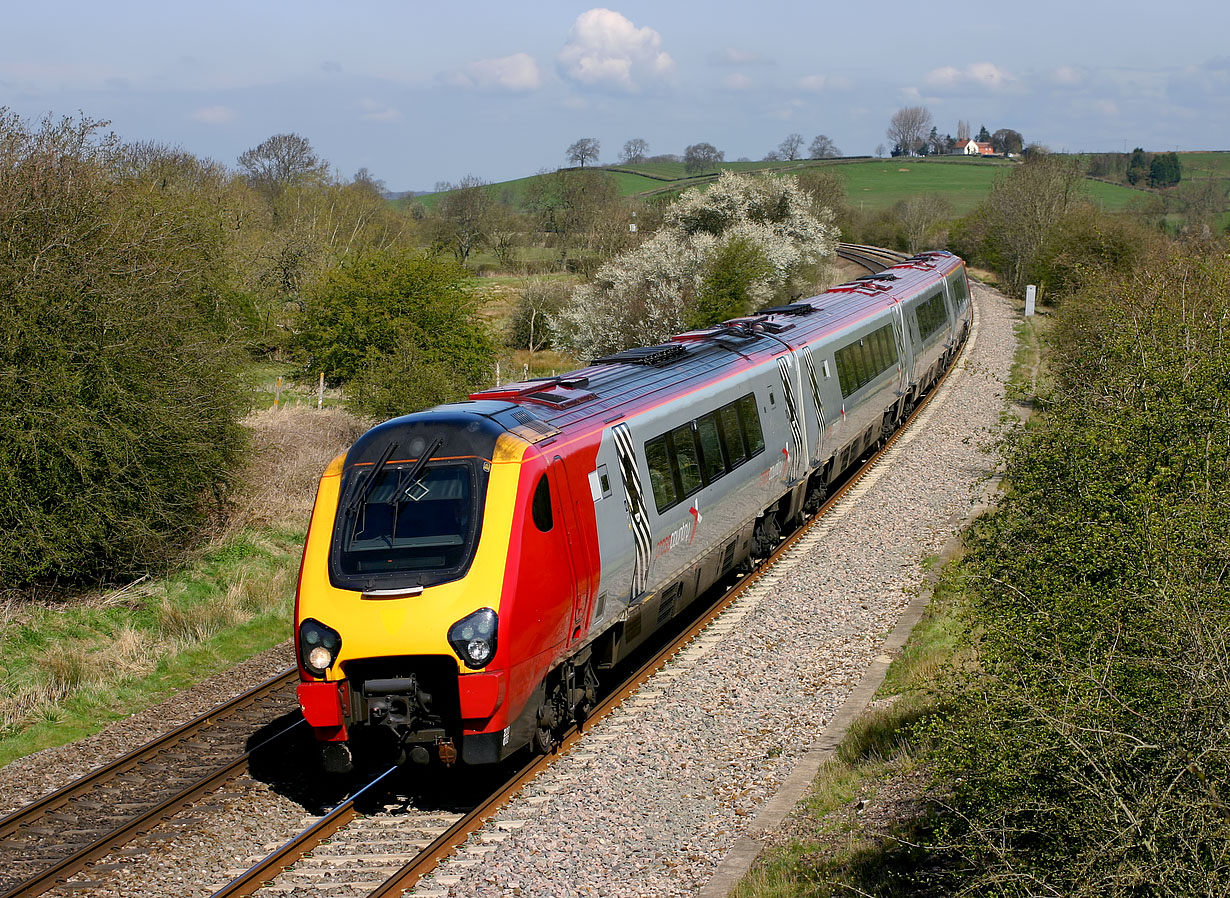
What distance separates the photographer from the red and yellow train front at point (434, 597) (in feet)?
26.3

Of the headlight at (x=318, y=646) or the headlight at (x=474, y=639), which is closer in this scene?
the headlight at (x=474, y=639)

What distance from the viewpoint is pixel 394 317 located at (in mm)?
30500

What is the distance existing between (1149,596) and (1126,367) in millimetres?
3928

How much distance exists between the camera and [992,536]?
852 centimetres

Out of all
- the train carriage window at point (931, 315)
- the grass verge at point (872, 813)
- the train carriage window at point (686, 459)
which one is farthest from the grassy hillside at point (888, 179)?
the grass verge at point (872, 813)

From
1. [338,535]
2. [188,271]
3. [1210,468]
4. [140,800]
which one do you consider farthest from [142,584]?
[1210,468]

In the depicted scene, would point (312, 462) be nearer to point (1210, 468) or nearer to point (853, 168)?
point (1210, 468)

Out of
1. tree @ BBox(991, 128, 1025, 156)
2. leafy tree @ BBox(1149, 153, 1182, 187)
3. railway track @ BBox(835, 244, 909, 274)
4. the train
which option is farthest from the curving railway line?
tree @ BBox(991, 128, 1025, 156)

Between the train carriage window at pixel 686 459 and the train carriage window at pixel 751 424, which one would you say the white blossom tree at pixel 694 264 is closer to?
the train carriage window at pixel 751 424

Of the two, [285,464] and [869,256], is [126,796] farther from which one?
[869,256]

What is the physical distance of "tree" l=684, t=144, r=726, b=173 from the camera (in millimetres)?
128750

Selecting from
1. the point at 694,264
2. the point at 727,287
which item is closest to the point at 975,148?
the point at 694,264

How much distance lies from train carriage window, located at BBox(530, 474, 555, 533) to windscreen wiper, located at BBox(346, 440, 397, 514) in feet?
4.04

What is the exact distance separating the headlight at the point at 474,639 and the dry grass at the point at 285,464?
38.3 ft
